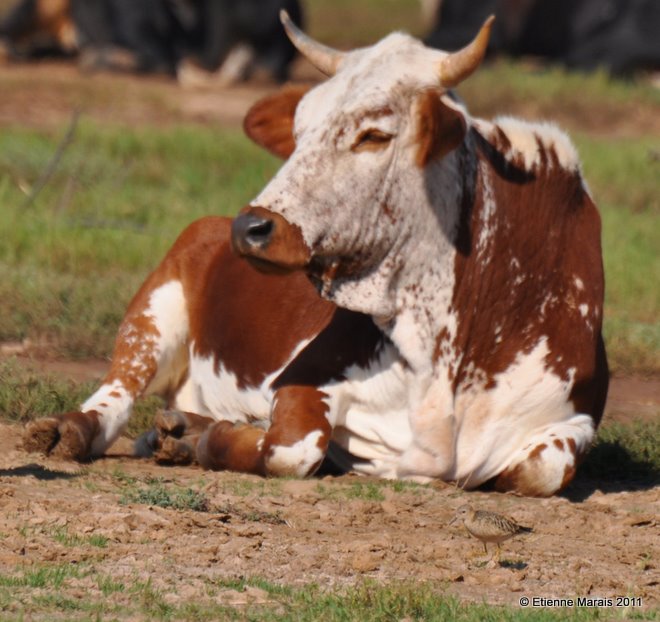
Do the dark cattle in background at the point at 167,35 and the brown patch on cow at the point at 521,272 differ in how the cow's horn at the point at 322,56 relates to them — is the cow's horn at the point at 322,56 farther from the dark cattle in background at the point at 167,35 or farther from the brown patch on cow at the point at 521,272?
the dark cattle in background at the point at 167,35

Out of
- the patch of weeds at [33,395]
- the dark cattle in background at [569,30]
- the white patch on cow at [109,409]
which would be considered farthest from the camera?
the dark cattle in background at [569,30]

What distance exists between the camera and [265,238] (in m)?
5.68

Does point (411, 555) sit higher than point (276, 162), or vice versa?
point (411, 555)

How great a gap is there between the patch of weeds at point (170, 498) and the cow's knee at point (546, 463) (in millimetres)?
1181

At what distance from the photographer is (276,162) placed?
14.1 meters

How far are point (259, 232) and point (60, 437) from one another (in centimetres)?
138

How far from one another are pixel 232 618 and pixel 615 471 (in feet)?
9.73

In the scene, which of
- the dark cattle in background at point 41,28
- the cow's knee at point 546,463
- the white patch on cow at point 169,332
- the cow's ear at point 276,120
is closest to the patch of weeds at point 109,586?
the cow's knee at point 546,463

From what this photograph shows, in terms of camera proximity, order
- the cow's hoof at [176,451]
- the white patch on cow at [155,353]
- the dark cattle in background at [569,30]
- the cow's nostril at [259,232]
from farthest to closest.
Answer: the dark cattle in background at [569,30] < the white patch on cow at [155,353] < the cow's hoof at [176,451] < the cow's nostril at [259,232]

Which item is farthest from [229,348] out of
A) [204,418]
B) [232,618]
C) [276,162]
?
[276,162]

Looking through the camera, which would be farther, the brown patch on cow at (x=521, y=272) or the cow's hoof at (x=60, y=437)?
the cow's hoof at (x=60, y=437)

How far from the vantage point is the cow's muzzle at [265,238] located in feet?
18.6

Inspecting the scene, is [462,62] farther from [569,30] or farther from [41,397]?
[569,30]

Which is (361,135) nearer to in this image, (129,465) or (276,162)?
(129,465)
